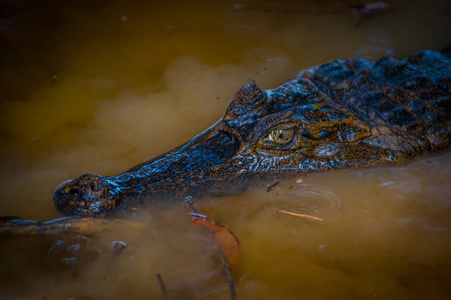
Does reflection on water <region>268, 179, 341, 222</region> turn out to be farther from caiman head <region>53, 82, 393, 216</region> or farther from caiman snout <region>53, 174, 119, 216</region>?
caiman snout <region>53, 174, 119, 216</region>

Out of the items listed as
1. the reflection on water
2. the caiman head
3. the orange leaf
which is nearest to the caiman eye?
the caiman head

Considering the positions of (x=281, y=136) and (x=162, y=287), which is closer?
(x=162, y=287)

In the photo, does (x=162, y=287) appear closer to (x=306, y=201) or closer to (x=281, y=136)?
(x=306, y=201)

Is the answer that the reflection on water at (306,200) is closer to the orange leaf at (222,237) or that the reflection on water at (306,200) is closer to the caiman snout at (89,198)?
the orange leaf at (222,237)

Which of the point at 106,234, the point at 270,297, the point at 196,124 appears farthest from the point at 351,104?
the point at 106,234

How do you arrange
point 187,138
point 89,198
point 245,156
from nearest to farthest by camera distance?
point 89,198
point 245,156
point 187,138

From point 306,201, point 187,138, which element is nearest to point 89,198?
point 187,138

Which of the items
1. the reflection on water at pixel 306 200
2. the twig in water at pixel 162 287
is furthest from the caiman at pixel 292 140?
the twig in water at pixel 162 287
